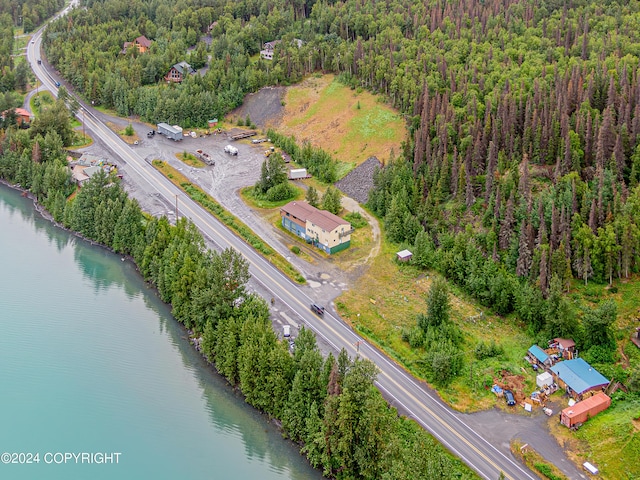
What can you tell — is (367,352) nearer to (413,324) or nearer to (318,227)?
(413,324)

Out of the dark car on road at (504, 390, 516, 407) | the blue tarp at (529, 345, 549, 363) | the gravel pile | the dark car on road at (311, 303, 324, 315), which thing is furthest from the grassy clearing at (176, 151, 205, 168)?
the dark car on road at (504, 390, 516, 407)

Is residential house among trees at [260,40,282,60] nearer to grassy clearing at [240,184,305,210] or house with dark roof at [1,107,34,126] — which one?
house with dark roof at [1,107,34,126]

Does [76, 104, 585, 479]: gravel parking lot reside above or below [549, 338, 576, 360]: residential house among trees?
below

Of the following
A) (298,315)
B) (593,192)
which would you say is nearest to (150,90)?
(298,315)

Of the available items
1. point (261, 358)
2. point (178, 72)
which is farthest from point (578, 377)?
point (178, 72)

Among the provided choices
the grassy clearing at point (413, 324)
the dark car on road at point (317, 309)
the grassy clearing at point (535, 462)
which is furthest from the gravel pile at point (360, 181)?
the grassy clearing at point (535, 462)

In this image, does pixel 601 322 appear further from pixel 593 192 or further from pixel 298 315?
pixel 298 315
